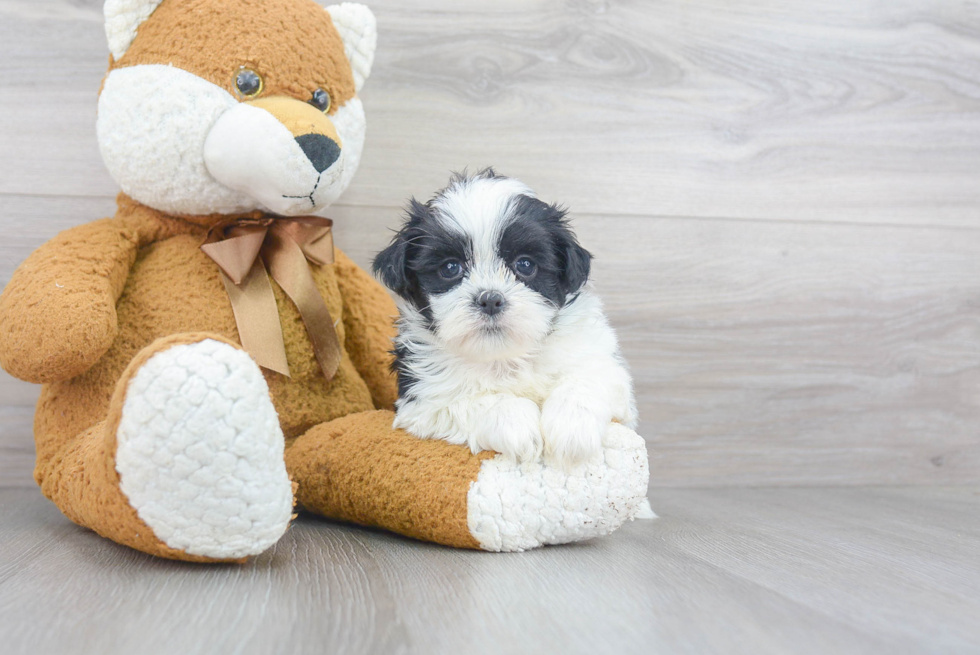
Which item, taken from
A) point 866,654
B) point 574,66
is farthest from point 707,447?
point 866,654

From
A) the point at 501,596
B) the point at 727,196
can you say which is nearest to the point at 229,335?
the point at 501,596

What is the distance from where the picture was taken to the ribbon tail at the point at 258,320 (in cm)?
143

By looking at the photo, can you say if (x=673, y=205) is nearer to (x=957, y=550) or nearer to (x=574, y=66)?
(x=574, y=66)

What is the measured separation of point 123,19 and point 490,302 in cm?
85

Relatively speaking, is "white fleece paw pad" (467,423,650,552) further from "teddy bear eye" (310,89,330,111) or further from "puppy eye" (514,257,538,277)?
"teddy bear eye" (310,89,330,111)

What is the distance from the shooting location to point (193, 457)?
999 millimetres

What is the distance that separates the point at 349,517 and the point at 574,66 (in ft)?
4.14

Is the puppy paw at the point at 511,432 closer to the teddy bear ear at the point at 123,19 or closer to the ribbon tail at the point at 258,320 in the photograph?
the ribbon tail at the point at 258,320

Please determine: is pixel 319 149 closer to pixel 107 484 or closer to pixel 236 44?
pixel 236 44

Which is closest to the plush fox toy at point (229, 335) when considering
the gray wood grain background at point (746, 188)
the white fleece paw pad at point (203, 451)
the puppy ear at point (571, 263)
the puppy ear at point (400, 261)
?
the white fleece paw pad at point (203, 451)

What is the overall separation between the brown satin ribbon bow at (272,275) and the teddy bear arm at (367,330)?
14 cm

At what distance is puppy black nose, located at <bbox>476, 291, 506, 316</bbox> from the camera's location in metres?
1.27

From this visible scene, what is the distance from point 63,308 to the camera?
4.13ft

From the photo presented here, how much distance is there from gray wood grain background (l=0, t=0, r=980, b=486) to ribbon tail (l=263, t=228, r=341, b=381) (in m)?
0.42
